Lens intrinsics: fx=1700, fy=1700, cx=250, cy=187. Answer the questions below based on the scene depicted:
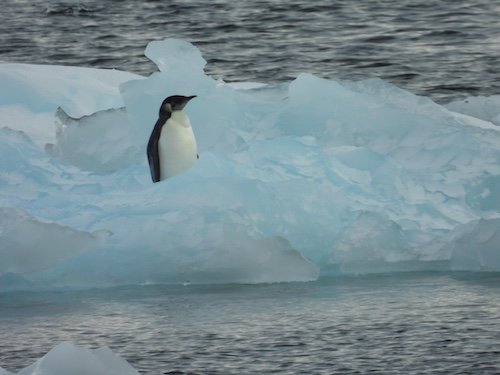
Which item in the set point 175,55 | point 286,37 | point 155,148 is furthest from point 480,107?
point 286,37

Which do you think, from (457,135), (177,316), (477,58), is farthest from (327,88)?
(477,58)

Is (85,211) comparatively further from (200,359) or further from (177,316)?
(200,359)

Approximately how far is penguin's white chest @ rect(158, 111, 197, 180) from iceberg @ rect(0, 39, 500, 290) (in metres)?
0.19

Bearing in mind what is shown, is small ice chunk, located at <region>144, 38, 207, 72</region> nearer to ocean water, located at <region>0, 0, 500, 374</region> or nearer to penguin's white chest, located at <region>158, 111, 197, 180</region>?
penguin's white chest, located at <region>158, 111, 197, 180</region>

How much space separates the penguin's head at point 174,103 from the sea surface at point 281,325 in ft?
6.60

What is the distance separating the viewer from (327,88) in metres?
10.5

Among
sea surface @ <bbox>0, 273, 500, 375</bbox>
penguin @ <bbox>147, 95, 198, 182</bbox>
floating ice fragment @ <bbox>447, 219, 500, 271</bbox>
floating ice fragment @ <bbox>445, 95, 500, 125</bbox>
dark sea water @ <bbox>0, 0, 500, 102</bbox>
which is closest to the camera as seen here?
sea surface @ <bbox>0, 273, 500, 375</bbox>

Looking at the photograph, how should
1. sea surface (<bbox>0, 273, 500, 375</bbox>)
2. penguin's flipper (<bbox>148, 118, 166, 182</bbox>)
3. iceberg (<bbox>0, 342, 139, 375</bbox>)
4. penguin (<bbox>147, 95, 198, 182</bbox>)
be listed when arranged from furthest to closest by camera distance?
penguin (<bbox>147, 95, 198, 182</bbox>), penguin's flipper (<bbox>148, 118, 166, 182</bbox>), sea surface (<bbox>0, 273, 500, 375</bbox>), iceberg (<bbox>0, 342, 139, 375</bbox>)

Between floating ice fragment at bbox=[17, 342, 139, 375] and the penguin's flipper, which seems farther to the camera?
the penguin's flipper

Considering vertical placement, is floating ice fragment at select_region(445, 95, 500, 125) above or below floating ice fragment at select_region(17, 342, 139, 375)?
above

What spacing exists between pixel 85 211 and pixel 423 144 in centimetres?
222

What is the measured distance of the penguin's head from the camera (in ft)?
33.3

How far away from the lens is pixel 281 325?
24.4ft

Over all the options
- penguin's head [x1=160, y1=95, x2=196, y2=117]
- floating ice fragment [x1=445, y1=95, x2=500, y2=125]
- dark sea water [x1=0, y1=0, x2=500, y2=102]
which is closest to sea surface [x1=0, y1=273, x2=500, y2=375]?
penguin's head [x1=160, y1=95, x2=196, y2=117]
